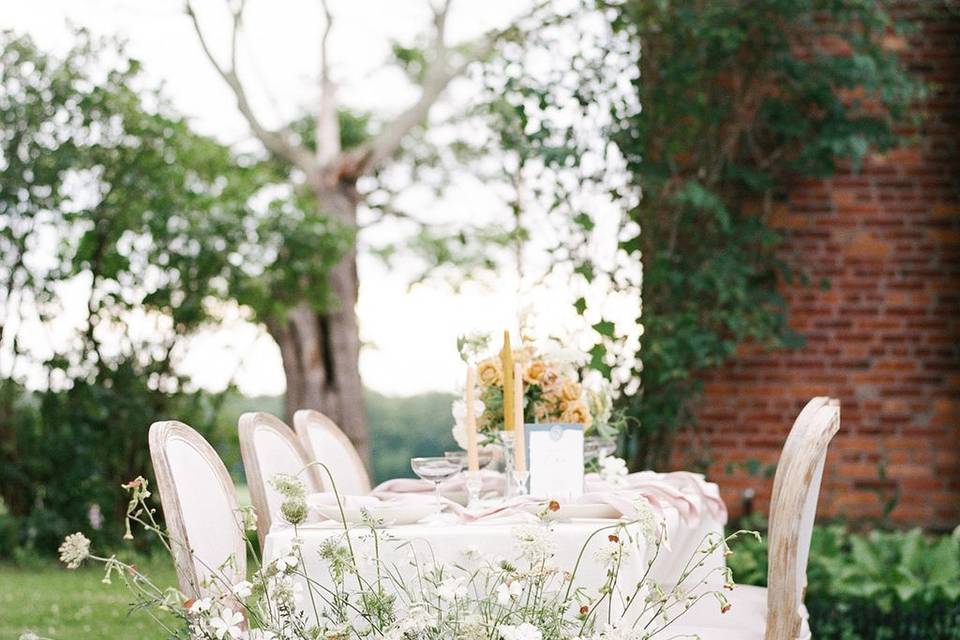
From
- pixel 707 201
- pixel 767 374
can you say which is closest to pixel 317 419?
pixel 707 201

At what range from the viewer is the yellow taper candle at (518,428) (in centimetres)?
290

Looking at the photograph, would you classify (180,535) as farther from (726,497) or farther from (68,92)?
(68,92)

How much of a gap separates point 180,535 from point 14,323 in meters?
5.29

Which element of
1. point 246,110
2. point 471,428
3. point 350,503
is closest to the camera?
point 350,503

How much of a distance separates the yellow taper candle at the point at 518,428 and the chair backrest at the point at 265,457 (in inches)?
21.0

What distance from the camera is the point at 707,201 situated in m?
5.66

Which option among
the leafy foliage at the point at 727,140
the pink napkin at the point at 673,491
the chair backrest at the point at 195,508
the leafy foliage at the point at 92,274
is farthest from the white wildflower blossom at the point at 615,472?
the leafy foliage at the point at 92,274

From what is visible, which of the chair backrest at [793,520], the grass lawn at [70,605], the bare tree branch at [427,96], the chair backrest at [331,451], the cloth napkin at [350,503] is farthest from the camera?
the bare tree branch at [427,96]

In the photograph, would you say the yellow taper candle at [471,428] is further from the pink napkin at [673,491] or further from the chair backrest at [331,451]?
the chair backrest at [331,451]

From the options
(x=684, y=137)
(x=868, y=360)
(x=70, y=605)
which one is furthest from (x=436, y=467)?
(x=868, y=360)

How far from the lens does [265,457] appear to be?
10.7ft

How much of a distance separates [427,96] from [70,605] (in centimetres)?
617

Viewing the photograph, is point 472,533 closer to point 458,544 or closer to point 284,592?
point 458,544

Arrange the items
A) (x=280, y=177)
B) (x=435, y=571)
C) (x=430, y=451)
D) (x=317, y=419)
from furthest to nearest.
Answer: (x=430, y=451) → (x=280, y=177) → (x=317, y=419) → (x=435, y=571)
